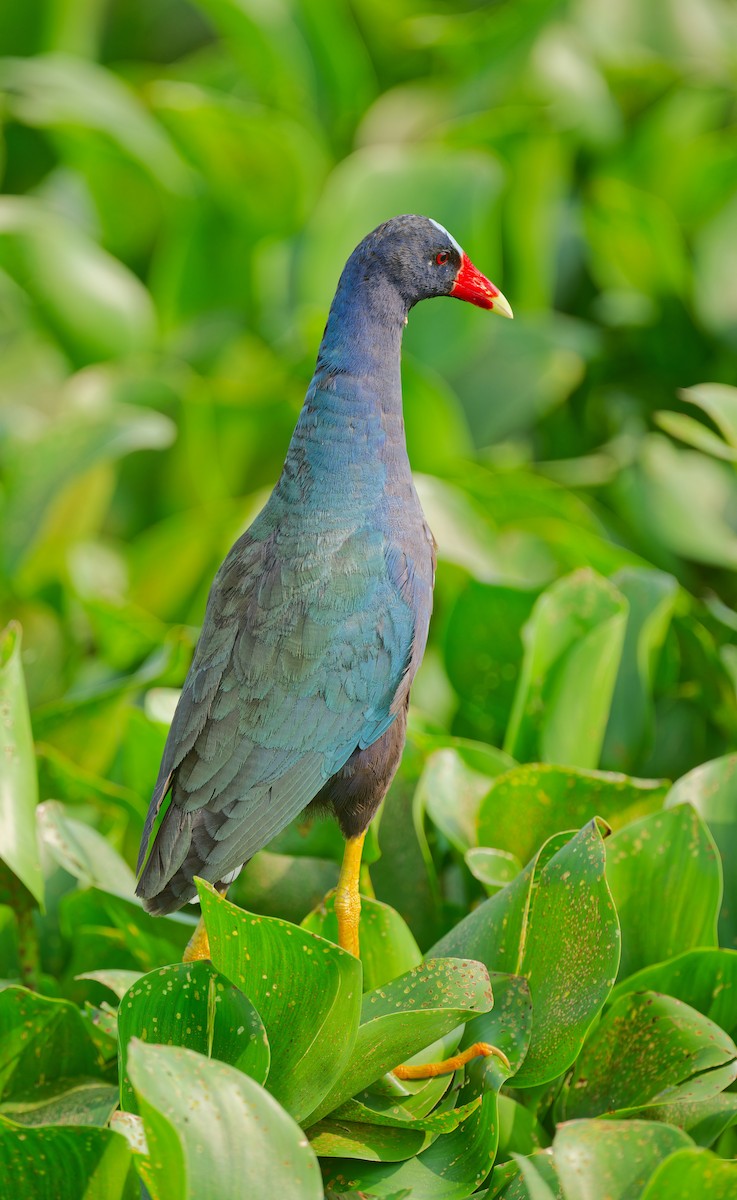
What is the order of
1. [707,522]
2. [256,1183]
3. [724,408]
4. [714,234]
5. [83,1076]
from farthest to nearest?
[714,234] < [707,522] < [724,408] < [83,1076] < [256,1183]

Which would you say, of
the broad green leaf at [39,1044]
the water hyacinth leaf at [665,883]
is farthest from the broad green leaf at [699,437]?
the broad green leaf at [39,1044]

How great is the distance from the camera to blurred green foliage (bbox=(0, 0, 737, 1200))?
1.62m

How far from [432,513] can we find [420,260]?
38.9 inches

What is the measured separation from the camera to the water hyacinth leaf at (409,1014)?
144cm

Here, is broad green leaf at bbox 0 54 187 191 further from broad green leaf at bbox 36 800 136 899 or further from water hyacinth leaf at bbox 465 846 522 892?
water hyacinth leaf at bbox 465 846 522 892

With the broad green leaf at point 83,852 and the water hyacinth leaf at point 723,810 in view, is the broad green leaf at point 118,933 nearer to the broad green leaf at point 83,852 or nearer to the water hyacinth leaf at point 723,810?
the broad green leaf at point 83,852

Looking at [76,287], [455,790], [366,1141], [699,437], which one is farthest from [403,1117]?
[76,287]

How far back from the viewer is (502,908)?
1.67m

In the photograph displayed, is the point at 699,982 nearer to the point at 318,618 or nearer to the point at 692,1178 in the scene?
the point at 692,1178

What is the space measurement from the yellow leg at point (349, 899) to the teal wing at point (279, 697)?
0.12m

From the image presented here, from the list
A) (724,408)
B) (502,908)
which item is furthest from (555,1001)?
(724,408)

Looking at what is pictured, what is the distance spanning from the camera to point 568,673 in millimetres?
2039

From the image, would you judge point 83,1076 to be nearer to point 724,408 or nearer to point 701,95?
point 724,408

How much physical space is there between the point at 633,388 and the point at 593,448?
0.63 feet
